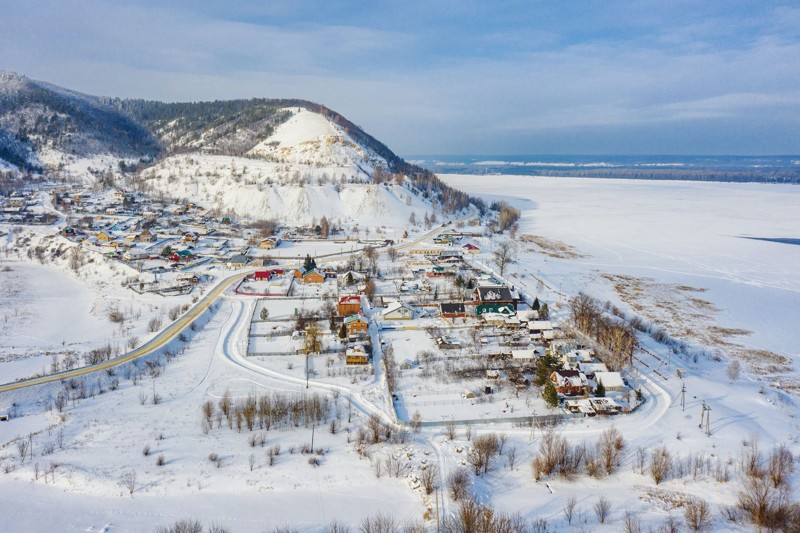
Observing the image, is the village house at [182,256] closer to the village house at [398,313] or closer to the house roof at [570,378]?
the village house at [398,313]

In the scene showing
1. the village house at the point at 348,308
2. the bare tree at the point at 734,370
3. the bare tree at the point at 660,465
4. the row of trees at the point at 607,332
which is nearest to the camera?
the bare tree at the point at 660,465

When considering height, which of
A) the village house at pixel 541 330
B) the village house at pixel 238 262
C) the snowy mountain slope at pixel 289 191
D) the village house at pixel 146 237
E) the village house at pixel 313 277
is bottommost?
the village house at pixel 541 330

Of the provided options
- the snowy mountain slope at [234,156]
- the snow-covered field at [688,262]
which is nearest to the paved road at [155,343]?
the snow-covered field at [688,262]

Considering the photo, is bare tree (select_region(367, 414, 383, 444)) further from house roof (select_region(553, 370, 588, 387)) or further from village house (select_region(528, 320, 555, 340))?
village house (select_region(528, 320, 555, 340))

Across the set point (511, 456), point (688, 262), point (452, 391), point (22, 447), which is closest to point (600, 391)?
point (452, 391)

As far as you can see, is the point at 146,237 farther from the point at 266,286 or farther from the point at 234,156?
the point at 234,156

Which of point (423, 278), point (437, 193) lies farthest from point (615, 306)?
point (437, 193)

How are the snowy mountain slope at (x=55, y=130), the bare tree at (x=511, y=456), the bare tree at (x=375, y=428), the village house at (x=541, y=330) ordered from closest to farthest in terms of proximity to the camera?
1. the bare tree at (x=511, y=456)
2. the bare tree at (x=375, y=428)
3. the village house at (x=541, y=330)
4. the snowy mountain slope at (x=55, y=130)

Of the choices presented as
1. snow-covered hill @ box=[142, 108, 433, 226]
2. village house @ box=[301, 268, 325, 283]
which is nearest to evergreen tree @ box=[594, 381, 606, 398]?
village house @ box=[301, 268, 325, 283]

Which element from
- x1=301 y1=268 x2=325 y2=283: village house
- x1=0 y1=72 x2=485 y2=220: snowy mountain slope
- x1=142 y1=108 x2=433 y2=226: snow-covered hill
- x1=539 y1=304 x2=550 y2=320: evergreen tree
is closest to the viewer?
x1=539 y1=304 x2=550 y2=320: evergreen tree

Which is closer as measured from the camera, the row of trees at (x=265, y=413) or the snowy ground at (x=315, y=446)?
the snowy ground at (x=315, y=446)
